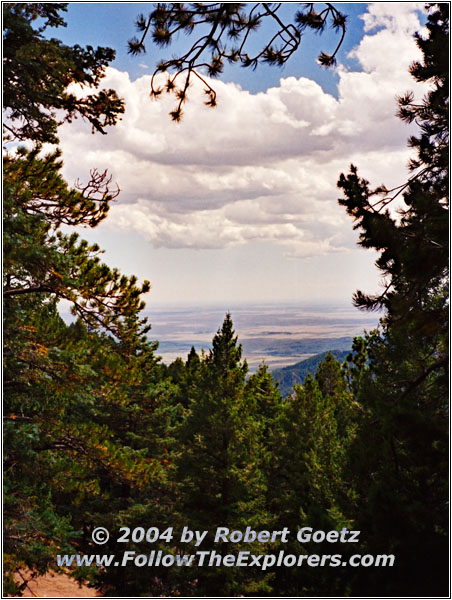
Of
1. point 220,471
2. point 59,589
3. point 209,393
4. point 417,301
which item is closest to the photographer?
point 417,301

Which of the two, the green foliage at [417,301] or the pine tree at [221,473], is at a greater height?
the green foliage at [417,301]

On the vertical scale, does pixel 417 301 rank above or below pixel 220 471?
above

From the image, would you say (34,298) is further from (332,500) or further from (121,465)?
Result: (332,500)

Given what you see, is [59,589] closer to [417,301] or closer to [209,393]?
[209,393]

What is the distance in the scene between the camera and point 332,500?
18000mm

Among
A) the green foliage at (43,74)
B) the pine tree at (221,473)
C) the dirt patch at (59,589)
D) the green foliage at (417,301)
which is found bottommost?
the dirt patch at (59,589)

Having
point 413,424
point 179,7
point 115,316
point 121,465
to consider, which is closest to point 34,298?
point 115,316

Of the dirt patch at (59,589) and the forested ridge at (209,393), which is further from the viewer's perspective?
the dirt patch at (59,589)

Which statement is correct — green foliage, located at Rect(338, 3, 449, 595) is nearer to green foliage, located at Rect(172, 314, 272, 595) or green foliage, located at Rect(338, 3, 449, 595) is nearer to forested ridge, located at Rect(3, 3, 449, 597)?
forested ridge, located at Rect(3, 3, 449, 597)

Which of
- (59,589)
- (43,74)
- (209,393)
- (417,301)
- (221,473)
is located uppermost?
(43,74)

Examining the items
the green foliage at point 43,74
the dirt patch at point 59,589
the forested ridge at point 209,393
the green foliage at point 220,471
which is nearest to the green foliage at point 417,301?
the forested ridge at point 209,393

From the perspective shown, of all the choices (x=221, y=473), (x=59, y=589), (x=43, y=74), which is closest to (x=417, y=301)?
(x=43, y=74)

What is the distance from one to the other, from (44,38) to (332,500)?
58.0 feet

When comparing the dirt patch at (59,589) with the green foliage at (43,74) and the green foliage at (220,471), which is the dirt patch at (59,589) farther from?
the green foliage at (43,74)
